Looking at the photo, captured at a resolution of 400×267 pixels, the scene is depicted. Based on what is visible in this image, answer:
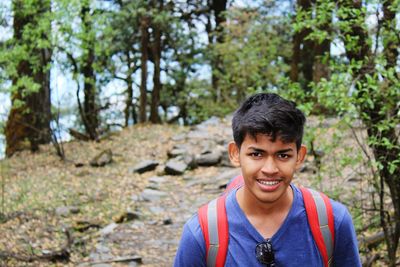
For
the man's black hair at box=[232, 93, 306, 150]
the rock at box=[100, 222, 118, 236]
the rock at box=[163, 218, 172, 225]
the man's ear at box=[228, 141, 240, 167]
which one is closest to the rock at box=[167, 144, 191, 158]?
the rock at box=[163, 218, 172, 225]

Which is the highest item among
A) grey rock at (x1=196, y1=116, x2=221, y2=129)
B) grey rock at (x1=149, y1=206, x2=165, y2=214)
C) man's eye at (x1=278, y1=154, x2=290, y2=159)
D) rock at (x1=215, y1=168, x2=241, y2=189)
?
man's eye at (x1=278, y1=154, x2=290, y2=159)

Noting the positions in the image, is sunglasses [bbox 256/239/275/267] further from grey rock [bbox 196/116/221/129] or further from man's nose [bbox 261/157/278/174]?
grey rock [bbox 196/116/221/129]

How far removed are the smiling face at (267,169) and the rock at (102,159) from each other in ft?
38.1

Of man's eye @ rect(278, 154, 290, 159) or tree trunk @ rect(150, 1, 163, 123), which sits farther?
tree trunk @ rect(150, 1, 163, 123)

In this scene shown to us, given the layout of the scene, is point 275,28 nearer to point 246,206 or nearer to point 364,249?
point 364,249

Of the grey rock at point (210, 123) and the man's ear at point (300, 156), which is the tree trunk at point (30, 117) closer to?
the grey rock at point (210, 123)

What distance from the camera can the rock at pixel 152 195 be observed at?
10.5 metres

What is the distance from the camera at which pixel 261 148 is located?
2.04m

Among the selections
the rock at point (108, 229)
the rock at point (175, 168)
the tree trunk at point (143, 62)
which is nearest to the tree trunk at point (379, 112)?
the rock at point (108, 229)

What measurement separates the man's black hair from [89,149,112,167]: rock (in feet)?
38.0

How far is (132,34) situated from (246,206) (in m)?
19.0

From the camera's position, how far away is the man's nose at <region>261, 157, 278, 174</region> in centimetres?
202

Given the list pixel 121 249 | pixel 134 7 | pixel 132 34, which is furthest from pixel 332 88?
pixel 132 34

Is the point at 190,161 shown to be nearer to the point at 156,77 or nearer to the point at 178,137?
the point at 178,137
